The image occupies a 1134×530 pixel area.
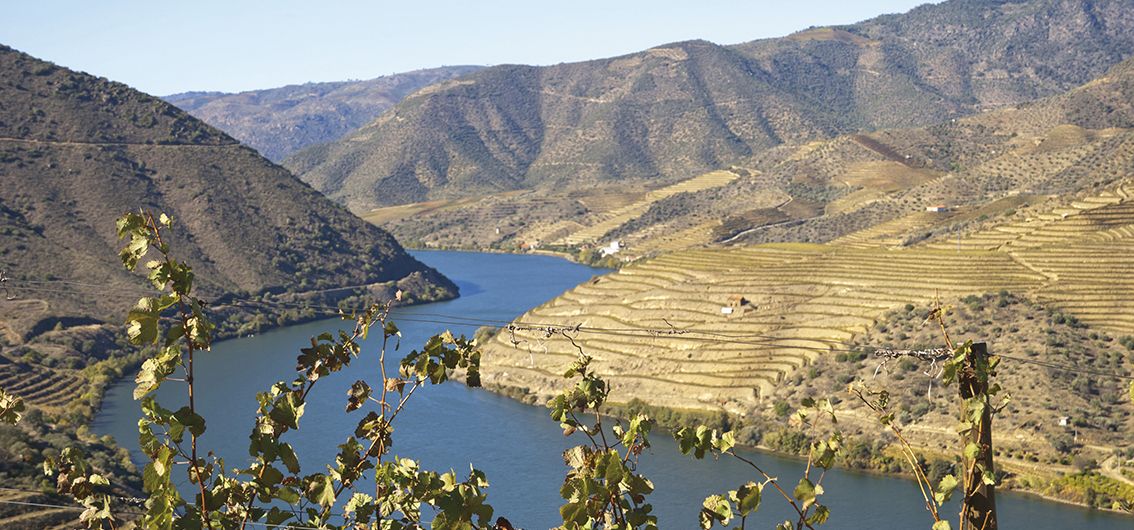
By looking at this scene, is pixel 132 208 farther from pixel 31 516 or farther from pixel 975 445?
pixel 975 445

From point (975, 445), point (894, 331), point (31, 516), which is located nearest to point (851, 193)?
point (894, 331)

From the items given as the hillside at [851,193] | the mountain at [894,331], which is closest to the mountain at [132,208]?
the mountain at [894,331]

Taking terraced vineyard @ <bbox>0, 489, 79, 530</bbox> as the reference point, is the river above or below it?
below

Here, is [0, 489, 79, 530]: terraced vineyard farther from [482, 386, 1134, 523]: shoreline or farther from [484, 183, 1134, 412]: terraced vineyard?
[484, 183, 1134, 412]: terraced vineyard

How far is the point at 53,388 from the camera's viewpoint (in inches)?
2293

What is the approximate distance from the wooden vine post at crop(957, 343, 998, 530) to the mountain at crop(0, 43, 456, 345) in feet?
216

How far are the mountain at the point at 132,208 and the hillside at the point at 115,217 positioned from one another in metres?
0.13

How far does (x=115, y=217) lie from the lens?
8281 centimetres

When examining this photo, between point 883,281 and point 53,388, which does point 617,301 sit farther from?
point 53,388

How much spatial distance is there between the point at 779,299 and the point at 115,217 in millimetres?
46230

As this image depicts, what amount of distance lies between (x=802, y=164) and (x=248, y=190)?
58615 millimetres

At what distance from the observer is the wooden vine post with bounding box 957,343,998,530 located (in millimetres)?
6484

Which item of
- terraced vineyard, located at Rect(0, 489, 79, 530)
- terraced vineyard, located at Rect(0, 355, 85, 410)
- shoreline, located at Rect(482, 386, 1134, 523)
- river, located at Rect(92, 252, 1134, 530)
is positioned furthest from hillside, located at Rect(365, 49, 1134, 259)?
terraced vineyard, located at Rect(0, 489, 79, 530)

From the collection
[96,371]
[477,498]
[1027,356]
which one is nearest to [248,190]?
[96,371]
